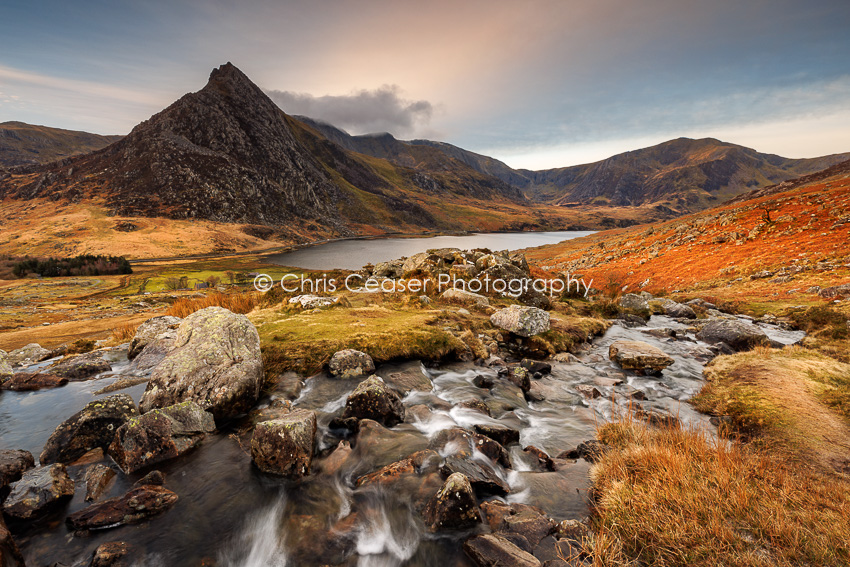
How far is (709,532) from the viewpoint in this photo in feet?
13.3

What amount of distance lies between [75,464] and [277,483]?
177 inches

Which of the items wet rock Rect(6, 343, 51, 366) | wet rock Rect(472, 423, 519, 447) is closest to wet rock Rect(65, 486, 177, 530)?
wet rock Rect(472, 423, 519, 447)

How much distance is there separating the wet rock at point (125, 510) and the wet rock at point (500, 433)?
691 centimetres

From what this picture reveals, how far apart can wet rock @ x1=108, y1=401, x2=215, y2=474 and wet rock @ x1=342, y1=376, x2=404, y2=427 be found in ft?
11.8

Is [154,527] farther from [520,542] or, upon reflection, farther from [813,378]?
[813,378]

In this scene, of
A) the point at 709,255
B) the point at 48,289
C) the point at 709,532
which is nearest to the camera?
the point at 709,532

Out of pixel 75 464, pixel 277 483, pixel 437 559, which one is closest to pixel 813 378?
pixel 437 559

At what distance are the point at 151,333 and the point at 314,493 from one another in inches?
528

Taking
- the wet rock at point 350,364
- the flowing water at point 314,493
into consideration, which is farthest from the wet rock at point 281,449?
the wet rock at point 350,364

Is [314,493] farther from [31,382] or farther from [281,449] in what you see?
[31,382]

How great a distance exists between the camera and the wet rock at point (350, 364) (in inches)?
→ 454

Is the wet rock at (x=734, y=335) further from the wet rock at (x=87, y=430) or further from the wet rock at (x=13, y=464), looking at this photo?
the wet rock at (x=13, y=464)

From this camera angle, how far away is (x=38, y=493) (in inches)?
236

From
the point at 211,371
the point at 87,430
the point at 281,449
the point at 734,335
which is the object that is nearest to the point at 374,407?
the point at 281,449
